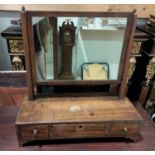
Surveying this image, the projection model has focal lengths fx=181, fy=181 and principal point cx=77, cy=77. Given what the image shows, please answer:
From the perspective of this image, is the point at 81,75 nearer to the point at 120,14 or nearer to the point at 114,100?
the point at 114,100

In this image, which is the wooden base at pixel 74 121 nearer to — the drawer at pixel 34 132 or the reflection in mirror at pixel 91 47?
the drawer at pixel 34 132

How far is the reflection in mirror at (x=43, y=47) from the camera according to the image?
84cm

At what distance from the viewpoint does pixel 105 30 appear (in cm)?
93

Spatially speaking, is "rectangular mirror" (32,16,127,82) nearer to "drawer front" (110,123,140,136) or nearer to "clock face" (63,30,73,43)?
"clock face" (63,30,73,43)

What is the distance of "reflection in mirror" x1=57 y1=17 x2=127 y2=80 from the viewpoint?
34.4 inches

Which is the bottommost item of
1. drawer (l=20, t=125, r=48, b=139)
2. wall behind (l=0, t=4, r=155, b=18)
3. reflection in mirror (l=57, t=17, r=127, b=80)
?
drawer (l=20, t=125, r=48, b=139)

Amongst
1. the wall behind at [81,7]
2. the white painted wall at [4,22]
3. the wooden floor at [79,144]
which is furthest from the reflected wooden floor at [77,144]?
the wall behind at [81,7]

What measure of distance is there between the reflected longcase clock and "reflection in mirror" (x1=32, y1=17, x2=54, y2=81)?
54 millimetres

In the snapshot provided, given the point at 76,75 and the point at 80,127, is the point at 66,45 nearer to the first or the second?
the point at 76,75

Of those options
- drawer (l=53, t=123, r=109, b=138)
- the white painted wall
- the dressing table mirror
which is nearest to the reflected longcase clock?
the dressing table mirror

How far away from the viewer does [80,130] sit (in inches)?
34.8

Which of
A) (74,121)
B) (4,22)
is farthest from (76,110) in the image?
(4,22)

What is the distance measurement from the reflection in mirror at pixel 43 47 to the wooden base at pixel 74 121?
165 mm

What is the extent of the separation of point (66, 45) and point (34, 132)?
0.45 m
